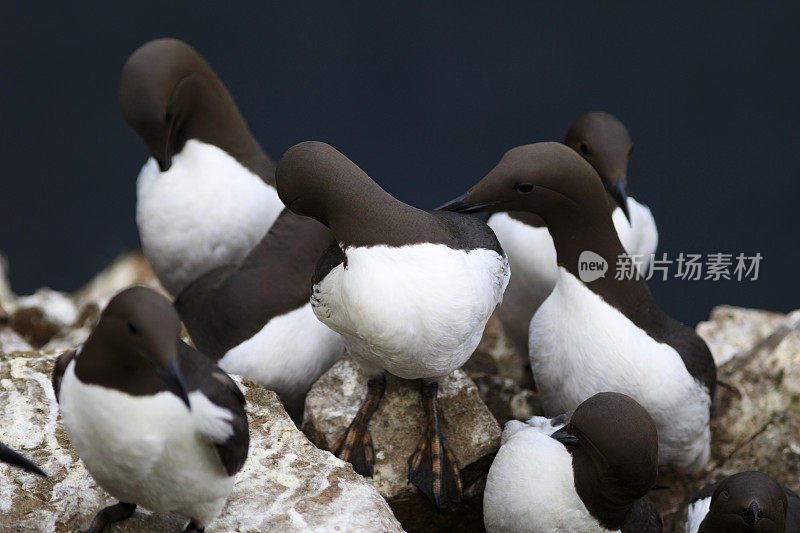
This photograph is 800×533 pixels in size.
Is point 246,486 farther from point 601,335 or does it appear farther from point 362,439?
point 601,335

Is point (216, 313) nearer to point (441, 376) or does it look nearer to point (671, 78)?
point (441, 376)

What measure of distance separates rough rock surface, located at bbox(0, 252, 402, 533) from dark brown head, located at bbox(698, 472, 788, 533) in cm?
165

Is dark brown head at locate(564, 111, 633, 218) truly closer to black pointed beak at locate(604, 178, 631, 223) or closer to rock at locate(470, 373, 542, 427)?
black pointed beak at locate(604, 178, 631, 223)

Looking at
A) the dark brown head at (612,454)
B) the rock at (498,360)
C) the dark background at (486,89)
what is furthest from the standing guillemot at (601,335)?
the dark background at (486,89)

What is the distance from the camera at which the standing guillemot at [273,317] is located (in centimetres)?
514

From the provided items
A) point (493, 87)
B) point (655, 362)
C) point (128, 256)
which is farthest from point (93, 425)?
point (493, 87)

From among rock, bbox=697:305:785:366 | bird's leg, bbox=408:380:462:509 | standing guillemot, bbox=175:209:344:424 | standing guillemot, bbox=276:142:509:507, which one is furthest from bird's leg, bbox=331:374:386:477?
rock, bbox=697:305:785:366

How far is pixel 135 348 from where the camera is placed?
3238mm

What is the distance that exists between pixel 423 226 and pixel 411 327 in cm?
45

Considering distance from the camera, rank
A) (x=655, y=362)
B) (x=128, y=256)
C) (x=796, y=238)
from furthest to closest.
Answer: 1. (x=796, y=238)
2. (x=128, y=256)
3. (x=655, y=362)

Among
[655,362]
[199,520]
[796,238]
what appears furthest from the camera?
[796,238]

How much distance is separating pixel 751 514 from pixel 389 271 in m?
2.09

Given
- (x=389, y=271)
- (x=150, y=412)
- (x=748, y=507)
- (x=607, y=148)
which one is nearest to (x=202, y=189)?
(x=389, y=271)

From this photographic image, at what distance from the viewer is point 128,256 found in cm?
1016
